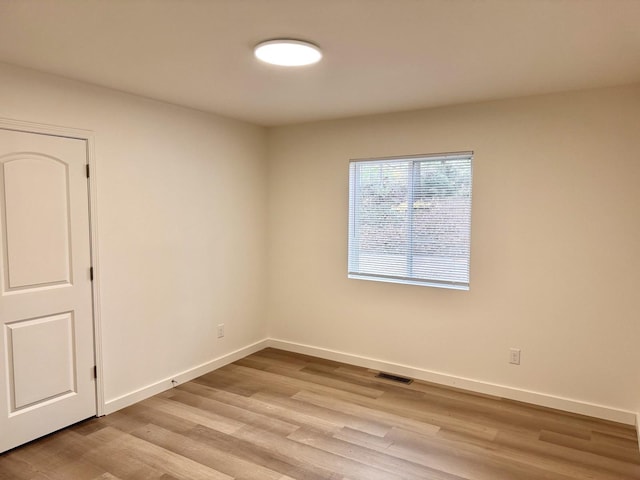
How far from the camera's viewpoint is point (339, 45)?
226 centimetres

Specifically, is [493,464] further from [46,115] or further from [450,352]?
[46,115]

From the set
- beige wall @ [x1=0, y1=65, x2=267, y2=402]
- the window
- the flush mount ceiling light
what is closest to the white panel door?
beige wall @ [x1=0, y1=65, x2=267, y2=402]

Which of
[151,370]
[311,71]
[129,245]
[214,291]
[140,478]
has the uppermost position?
[311,71]

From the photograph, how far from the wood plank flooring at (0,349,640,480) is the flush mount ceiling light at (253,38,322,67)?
237 cm

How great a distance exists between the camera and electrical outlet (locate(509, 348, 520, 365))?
3.43 meters

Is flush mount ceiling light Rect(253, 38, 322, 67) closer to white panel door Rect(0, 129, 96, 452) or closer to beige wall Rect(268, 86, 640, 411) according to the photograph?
white panel door Rect(0, 129, 96, 452)

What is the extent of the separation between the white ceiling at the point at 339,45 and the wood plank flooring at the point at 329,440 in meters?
2.40

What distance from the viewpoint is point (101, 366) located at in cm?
315

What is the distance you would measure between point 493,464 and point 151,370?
2.63 m

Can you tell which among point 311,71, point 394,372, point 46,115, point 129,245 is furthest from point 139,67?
point 394,372

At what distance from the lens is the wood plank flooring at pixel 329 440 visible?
2.51 meters

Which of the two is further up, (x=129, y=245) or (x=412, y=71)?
(x=412, y=71)

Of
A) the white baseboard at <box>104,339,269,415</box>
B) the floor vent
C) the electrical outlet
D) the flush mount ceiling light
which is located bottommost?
the floor vent

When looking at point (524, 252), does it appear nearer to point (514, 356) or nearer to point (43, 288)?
point (514, 356)
